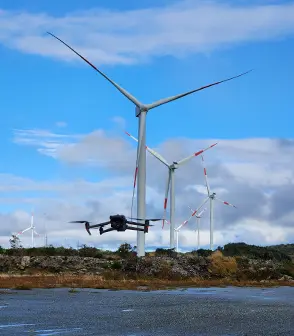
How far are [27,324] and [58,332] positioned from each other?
2141 mm

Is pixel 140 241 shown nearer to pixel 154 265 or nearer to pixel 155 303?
pixel 154 265

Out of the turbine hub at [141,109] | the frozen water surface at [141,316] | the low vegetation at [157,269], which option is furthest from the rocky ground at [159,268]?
the frozen water surface at [141,316]

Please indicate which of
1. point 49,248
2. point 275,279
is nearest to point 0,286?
point 275,279

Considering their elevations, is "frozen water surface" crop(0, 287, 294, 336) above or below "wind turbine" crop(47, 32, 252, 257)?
below

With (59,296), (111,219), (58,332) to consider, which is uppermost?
(111,219)

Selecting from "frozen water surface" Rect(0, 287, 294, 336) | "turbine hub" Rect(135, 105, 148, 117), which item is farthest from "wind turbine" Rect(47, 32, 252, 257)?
"frozen water surface" Rect(0, 287, 294, 336)

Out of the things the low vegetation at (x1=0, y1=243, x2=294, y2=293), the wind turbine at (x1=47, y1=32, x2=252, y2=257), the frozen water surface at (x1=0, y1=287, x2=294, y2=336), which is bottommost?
the frozen water surface at (x1=0, y1=287, x2=294, y2=336)

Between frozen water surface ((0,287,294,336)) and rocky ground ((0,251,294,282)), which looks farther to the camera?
rocky ground ((0,251,294,282))

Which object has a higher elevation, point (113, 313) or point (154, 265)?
point (154, 265)

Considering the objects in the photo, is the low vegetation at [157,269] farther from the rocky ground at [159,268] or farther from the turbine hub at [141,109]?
the turbine hub at [141,109]

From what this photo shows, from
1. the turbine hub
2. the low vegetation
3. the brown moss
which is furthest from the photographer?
the turbine hub

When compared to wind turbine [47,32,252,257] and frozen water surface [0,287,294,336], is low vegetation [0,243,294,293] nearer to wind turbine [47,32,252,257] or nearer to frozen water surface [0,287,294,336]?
wind turbine [47,32,252,257]

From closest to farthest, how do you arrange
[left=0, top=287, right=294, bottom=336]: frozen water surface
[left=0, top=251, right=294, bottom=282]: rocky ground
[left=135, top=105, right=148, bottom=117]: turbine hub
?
1. [left=0, top=287, right=294, bottom=336]: frozen water surface
2. [left=0, top=251, right=294, bottom=282]: rocky ground
3. [left=135, top=105, right=148, bottom=117]: turbine hub

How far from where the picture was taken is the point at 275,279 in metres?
57.3
